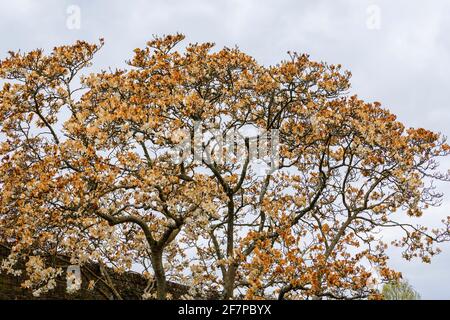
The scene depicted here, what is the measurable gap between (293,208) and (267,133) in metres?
3.01

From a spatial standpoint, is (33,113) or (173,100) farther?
(33,113)

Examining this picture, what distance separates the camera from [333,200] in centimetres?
1827

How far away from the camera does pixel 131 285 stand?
18312 mm

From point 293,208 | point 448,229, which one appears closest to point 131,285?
point 293,208

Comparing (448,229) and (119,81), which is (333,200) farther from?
(119,81)
